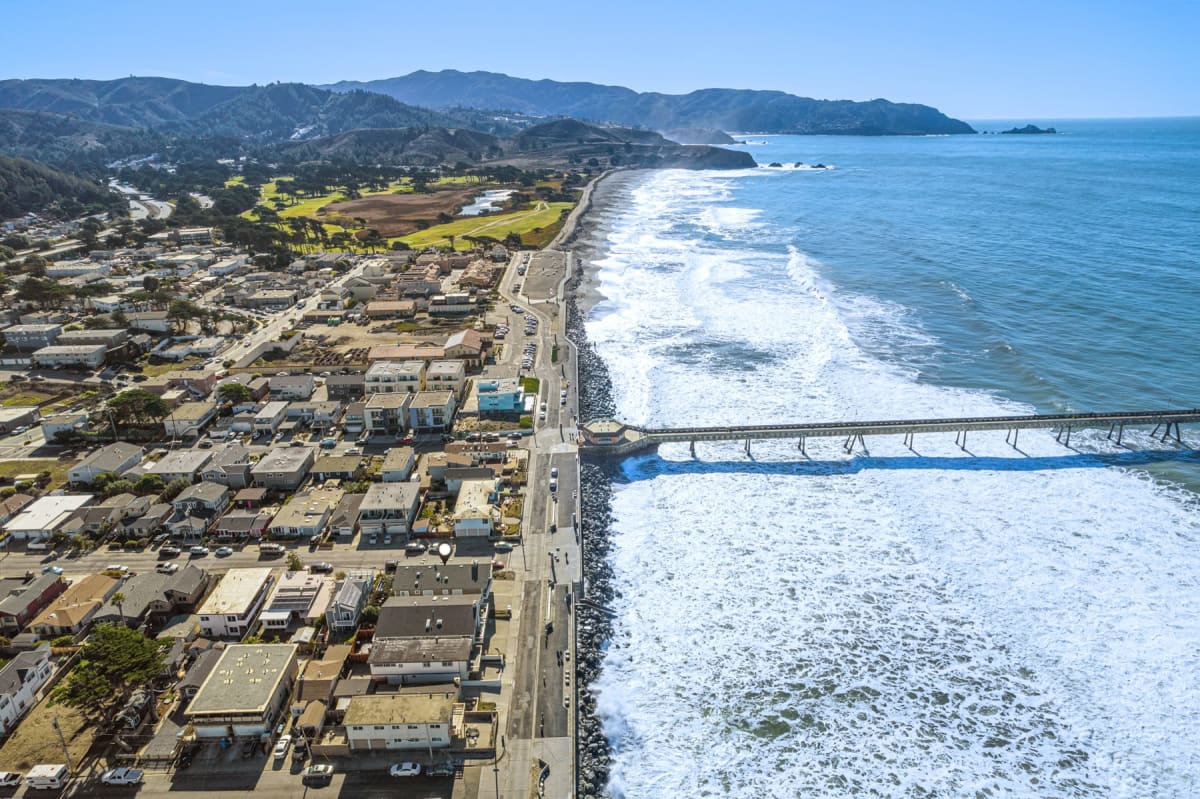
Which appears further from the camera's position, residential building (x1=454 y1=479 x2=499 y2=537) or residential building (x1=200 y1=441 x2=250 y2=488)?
residential building (x1=200 y1=441 x2=250 y2=488)

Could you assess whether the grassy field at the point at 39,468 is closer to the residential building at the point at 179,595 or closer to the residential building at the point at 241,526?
the residential building at the point at 241,526

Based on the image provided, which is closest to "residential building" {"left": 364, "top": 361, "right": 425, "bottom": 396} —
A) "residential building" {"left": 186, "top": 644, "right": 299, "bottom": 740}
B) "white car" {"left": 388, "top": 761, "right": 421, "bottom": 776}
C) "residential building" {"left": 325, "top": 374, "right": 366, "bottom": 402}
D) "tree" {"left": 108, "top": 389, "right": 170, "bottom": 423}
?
"residential building" {"left": 325, "top": 374, "right": 366, "bottom": 402}

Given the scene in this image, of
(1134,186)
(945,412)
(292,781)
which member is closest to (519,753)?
(292,781)

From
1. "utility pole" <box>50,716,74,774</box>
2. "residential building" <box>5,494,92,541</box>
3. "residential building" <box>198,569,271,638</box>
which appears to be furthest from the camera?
"residential building" <box>5,494,92,541</box>

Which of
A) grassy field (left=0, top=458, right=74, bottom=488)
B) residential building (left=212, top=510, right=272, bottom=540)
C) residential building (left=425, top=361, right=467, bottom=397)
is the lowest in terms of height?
residential building (left=212, top=510, right=272, bottom=540)

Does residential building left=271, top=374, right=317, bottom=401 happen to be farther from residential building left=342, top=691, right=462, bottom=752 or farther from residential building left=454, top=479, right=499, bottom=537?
residential building left=342, top=691, right=462, bottom=752

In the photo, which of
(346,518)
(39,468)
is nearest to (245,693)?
(346,518)
